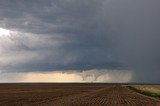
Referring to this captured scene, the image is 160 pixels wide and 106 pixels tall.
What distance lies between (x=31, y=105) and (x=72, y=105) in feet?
14.7

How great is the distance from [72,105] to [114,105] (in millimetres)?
5277

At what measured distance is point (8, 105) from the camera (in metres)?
36.2

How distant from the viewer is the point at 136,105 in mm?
39094

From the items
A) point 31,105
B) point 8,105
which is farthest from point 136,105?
point 8,105

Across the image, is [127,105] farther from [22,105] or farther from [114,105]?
[22,105]

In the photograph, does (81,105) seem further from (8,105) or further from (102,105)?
(8,105)

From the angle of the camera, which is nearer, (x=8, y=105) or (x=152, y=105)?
(x=8, y=105)

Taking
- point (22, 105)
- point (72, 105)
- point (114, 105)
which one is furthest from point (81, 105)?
point (22, 105)

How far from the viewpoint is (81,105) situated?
36312mm

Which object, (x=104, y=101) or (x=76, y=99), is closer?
(x=104, y=101)

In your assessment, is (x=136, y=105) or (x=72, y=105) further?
(x=136, y=105)

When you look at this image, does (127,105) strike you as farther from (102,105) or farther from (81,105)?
(81,105)

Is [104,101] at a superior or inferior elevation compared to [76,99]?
inferior

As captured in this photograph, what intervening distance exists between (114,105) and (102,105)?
4.93 ft
